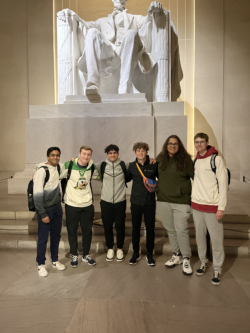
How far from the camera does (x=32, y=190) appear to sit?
2.84m

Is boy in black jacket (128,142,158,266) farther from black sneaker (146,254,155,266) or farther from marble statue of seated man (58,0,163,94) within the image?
marble statue of seated man (58,0,163,94)

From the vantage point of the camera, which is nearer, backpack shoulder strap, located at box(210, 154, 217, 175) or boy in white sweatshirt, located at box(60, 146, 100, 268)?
backpack shoulder strap, located at box(210, 154, 217, 175)

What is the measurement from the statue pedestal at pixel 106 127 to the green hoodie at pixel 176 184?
2.17 metres

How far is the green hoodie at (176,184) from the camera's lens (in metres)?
2.90

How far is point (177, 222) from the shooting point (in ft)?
9.63

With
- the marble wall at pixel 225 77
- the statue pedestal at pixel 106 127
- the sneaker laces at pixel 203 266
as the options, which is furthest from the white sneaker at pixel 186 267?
the marble wall at pixel 225 77

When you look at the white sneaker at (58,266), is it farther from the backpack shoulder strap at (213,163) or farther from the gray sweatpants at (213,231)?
the backpack shoulder strap at (213,163)

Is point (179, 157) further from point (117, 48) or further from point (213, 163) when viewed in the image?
point (117, 48)

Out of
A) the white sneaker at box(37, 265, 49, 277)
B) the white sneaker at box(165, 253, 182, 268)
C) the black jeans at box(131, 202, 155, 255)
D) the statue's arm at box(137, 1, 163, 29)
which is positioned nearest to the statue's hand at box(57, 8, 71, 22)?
the statue's arm at box(137, 1, 163, 29)

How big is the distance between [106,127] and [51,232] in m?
2.59

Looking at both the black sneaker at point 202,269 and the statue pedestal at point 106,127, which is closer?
the black sneaker at point 202,269

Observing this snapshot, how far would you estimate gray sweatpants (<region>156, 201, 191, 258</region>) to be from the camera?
2916 mm

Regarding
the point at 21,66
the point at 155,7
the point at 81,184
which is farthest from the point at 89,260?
the point at 21,66

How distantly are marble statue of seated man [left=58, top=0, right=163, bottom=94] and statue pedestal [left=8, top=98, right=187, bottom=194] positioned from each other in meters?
0.42
